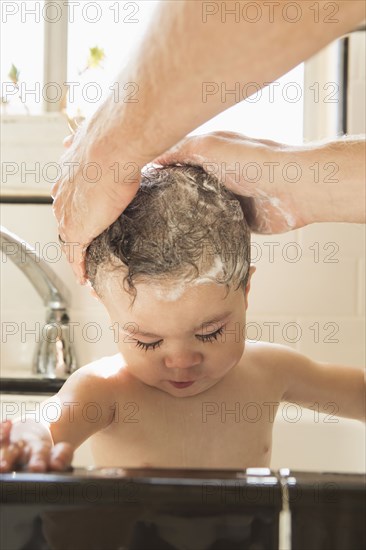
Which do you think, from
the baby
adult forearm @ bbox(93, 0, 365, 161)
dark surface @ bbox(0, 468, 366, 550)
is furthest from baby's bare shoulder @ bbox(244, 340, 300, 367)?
dark surface @ bbox(0, 468, 366, 550)

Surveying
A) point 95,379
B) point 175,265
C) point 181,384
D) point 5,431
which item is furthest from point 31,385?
point 5,431

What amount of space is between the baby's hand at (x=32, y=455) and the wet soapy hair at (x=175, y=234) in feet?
0.96

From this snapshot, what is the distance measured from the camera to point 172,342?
88 centimetres

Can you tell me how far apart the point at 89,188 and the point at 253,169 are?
0.62ft

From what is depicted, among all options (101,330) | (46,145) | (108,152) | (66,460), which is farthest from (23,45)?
(66,460)

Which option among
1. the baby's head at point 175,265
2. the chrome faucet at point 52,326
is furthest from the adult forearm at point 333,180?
the chrome faucet at point 52,326

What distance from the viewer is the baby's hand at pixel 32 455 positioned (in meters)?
0.53

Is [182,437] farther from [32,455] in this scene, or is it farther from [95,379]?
[32,455]

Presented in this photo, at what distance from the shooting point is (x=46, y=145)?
5.31 ft

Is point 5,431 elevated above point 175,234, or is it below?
below

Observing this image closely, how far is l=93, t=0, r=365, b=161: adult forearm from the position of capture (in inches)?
25.7

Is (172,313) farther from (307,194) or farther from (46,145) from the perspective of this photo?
(46,145)

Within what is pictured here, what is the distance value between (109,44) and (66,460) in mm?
1443

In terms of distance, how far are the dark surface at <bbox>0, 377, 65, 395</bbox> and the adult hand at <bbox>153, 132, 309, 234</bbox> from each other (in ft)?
2.07
